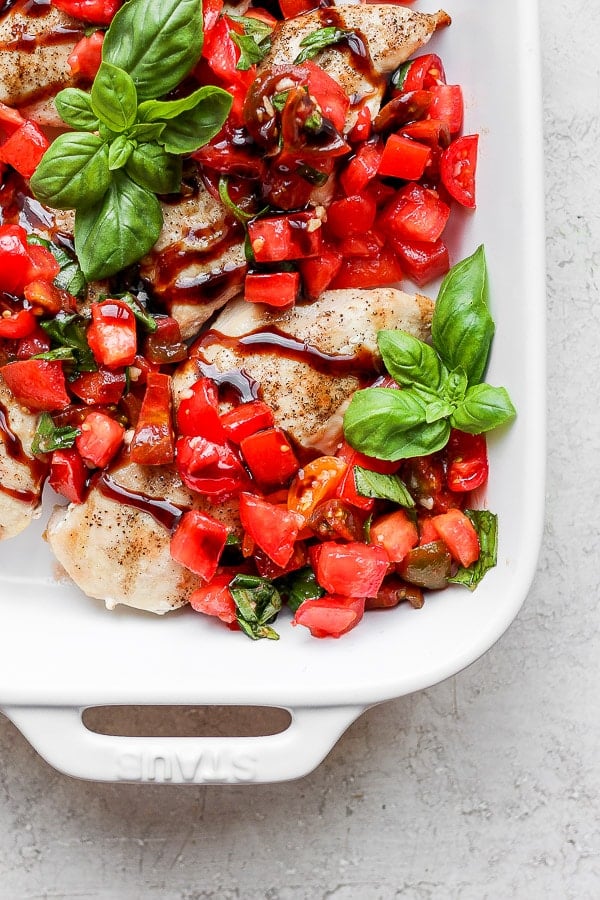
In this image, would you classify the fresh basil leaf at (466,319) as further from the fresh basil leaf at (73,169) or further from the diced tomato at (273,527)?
the fresh basil leaf at (73,169)

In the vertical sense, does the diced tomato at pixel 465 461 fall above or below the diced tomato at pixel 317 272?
below

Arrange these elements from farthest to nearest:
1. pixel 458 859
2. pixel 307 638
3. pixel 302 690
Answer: pixel 458 859 < pixel 307 638 < pixel 302 690

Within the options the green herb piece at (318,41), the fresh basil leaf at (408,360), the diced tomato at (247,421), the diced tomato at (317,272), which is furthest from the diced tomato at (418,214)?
the diced tomato at (247,421)

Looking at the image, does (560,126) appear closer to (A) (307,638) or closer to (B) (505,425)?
(B) (505,425)

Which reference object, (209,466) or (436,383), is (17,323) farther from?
(436,383)

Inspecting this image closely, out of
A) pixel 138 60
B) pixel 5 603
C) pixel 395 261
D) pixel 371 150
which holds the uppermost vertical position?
pixel 138 60

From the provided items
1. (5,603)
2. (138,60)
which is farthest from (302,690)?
(138,60)
